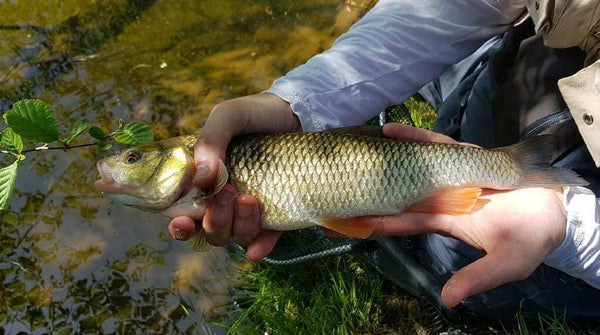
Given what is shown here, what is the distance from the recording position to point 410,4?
2094 mm

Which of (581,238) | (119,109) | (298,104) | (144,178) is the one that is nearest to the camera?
(581,238)

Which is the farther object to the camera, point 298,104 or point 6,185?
point 298,104

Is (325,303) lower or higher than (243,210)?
lower

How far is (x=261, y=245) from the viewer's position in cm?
184

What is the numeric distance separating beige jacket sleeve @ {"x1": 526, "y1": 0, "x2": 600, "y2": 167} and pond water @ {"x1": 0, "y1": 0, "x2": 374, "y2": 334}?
1.76 meters

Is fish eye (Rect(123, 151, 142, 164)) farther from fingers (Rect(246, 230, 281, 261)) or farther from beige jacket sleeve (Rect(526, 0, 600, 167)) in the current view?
beige jacket sleeve (Rect(526, 0, 600, 167))

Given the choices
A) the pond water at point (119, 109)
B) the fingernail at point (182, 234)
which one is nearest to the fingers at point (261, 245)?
the fingernail at point (182, 234)

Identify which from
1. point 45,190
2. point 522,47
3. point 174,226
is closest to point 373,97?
point 522,47

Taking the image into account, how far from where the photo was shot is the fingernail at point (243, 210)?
1.71 meters

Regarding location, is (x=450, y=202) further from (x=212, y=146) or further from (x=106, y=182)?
(x=106, y=182)

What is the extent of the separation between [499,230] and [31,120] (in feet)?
4.22

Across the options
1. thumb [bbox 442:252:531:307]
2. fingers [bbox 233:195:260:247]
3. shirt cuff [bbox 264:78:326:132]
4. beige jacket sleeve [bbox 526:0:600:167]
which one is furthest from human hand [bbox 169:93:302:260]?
beige jacket sleeve [bbox 526:0:600:167]

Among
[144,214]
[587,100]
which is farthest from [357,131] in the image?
[144,214]

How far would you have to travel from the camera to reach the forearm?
203cm
